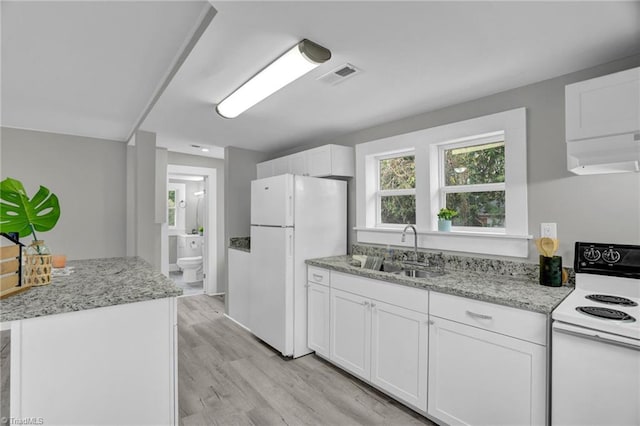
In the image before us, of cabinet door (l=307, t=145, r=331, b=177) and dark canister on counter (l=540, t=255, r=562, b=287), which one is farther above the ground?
cabinet door (l=307, t=145, r=331, b=177)

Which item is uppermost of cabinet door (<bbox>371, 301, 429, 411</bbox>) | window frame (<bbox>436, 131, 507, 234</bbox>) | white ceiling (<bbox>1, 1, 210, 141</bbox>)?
white ceiling (<bbox>1, 1, 210, 141</bbox>)

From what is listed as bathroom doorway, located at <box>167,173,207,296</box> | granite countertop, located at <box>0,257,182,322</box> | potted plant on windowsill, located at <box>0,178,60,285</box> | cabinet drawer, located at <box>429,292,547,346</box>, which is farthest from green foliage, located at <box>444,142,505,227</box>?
bathroom doorway, located at <box>167,173,207,296</box>

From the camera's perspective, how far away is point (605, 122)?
1.55 m

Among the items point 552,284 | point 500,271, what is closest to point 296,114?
point 500,271

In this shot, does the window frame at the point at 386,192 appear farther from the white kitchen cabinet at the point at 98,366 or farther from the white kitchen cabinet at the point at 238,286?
the white kitchen cabinet at the point at 98,366

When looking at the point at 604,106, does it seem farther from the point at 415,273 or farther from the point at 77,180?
the point at 77,180

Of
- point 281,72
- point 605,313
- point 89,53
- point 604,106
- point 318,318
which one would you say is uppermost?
point 89,53

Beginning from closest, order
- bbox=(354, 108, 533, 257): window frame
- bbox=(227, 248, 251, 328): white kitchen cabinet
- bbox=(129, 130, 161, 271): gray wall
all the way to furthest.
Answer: bbox=(354, 108, 533, 257): window frame, bbox=(129, 130, 161, 271): gray wall, bbox=(227, 248, 251, 328): white kitchen cabinet

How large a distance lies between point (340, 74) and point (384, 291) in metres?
1.53

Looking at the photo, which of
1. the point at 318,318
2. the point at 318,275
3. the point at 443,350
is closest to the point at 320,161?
the point at 318,275

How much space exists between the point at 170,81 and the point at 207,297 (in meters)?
3.77

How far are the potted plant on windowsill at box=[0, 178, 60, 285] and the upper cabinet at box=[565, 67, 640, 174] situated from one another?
2.70m

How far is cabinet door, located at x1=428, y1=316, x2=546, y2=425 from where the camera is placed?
157 cm

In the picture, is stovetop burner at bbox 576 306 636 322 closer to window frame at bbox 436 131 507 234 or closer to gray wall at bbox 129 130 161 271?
window frame at bbox 436 131 507 234
